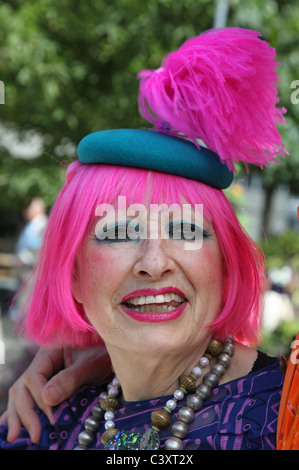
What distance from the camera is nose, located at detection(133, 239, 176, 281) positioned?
142 centimetres

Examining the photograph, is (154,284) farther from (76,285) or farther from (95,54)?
(95,54)

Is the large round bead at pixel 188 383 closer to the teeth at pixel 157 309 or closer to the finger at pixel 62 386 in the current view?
the teeth at pixel 157 309

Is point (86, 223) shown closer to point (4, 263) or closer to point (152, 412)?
point (152, 412)

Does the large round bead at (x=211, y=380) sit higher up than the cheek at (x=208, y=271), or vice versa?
the cheek at (x=208, y=271)

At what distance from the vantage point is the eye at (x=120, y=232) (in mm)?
1487

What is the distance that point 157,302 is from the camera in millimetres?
1460

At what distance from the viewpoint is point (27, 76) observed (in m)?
6.07

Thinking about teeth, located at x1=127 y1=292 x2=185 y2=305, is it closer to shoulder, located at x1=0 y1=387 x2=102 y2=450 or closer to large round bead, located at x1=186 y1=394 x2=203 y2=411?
large round bead, located at x1=186 y1=394 x2=203 y2=411

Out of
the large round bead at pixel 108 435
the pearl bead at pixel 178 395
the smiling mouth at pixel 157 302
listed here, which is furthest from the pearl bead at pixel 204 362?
the large round bead at pixel 108 435

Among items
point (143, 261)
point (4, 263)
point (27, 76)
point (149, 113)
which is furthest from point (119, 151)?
point (4, 263)

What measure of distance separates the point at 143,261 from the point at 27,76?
5.15 meters

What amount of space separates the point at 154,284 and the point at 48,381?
2.19 ft

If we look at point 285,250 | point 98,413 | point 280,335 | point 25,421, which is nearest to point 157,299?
point 98,413
